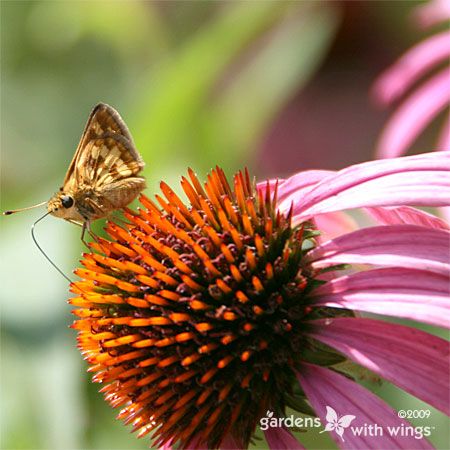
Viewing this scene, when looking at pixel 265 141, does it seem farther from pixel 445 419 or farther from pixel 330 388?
pixel 330 388

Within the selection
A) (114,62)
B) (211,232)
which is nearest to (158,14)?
(114,62)

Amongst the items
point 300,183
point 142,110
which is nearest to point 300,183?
point 300,183

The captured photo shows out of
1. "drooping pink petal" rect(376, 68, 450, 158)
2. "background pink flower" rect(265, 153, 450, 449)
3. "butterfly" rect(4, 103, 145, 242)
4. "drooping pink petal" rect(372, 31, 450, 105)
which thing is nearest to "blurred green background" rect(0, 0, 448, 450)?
"drooping pink petal" rect(372, 31, 450, 105)

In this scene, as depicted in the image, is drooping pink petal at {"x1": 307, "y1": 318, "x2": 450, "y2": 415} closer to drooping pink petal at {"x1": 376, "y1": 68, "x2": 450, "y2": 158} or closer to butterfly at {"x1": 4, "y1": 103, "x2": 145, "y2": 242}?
butterfly at {"x1": 4, "y1": 103, "x2": 145, "y2": 242}

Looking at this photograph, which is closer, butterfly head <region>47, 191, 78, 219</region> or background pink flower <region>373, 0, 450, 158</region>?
butterfly head <region>47, 191, 78, 219</region>

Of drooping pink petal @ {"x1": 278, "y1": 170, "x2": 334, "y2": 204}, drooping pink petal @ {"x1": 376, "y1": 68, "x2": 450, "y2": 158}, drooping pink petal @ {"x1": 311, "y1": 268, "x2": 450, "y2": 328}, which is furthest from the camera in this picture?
drooping pink petal @ {"x1": 376, "y1": 68, "x2": 450, "y2": 158}

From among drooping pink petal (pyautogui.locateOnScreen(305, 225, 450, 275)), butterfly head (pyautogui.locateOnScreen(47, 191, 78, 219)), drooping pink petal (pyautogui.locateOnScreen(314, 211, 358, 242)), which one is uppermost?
butterfly head (pyautogui.locateOnScreen(47, 191, 78, 219))

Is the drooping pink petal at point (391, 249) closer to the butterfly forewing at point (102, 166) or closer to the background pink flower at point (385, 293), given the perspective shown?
the background pink flower at point (385, 293)

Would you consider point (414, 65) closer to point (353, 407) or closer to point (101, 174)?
point (101, 174)
